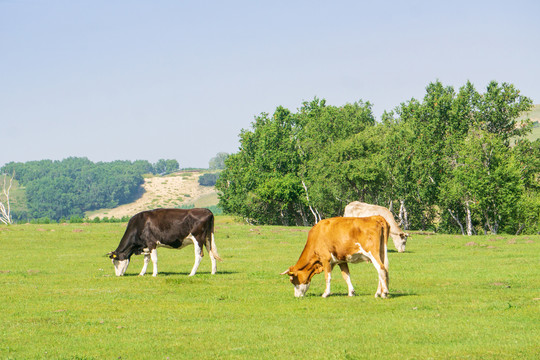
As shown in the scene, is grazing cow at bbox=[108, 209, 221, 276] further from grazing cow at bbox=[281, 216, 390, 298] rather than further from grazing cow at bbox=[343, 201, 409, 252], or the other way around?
grazing cow at bbox=[343, 201, 409, 252]

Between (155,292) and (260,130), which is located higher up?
(260,130)

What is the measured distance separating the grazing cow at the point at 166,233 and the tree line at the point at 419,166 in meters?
46.7

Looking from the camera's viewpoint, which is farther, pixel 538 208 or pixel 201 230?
pixel 538 208

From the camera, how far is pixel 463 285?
2381 centimetres

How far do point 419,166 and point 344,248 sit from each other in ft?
197

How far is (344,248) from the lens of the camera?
19844 mm

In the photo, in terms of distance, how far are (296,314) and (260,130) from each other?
90465 millimetres

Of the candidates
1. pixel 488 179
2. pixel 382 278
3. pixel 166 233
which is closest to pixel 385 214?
pixel 166 233

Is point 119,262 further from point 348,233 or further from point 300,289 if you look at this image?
point 348,233

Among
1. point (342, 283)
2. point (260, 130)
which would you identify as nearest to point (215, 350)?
point (342, 283)

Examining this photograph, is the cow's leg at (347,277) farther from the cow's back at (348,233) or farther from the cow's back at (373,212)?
the cow's back at (373,212)

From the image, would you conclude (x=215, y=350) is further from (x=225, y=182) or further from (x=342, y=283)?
(x=225, y=182)

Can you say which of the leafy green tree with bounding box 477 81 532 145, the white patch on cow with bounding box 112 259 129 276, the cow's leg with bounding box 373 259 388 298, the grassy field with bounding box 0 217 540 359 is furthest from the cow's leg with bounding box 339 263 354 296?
the leafy green tree with bounding box 477 81 532 145

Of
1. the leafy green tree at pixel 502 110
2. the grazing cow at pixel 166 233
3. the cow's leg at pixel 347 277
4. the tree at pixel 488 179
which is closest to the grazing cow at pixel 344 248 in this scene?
the cow's leg at pixel 347 277
